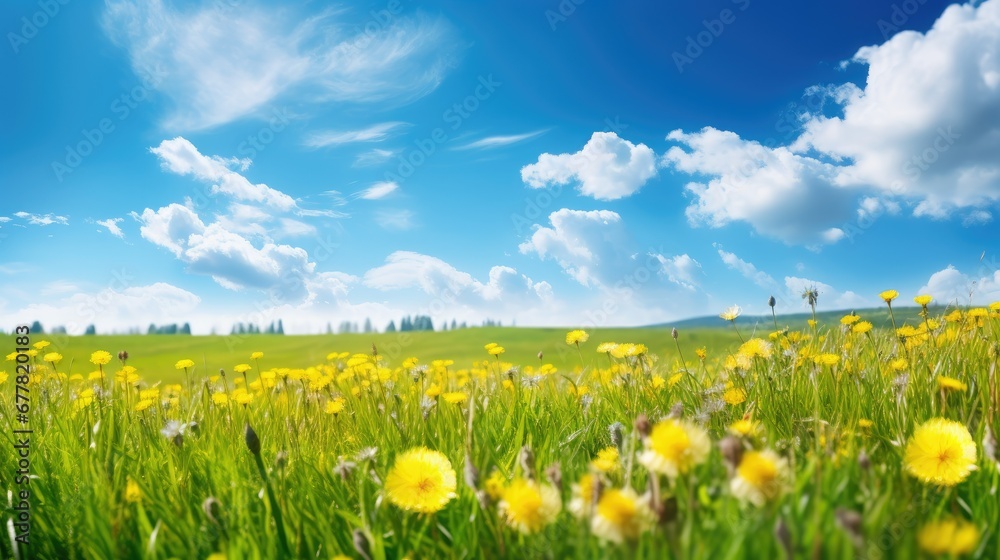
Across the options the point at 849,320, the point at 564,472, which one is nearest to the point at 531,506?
the point at 564,472

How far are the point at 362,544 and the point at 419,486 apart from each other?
256 millimetres

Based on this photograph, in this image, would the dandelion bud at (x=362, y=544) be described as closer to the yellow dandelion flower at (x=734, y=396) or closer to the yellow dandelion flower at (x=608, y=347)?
the yellow dandelion flower at (x=734, y=396)

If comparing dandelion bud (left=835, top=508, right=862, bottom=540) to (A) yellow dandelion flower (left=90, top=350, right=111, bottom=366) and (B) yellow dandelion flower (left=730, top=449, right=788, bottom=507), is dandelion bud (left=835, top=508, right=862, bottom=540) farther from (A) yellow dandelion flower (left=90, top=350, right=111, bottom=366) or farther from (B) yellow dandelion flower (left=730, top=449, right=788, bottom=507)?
(A) yellow dandelion flower (left=90, top=350, right=111, bottom=366)

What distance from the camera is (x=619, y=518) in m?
1.21

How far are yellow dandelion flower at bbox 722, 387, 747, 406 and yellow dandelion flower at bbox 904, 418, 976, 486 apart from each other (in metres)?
1.52

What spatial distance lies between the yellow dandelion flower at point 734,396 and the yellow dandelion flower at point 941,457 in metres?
1.52

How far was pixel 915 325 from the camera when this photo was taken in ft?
20.2

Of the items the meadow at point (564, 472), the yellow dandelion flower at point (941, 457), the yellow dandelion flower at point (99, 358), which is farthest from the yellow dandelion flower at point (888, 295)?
the yellow dandelion flower at point (99, 358)

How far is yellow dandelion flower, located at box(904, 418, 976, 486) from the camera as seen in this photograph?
5.88 feet

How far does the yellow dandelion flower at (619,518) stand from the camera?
47.6 inches

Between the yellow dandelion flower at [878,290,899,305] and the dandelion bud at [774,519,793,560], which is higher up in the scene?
the yellow dandelion flower at [878,290,899,305]

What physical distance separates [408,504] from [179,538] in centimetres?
91

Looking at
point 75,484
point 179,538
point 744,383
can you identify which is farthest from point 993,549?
point 75,484

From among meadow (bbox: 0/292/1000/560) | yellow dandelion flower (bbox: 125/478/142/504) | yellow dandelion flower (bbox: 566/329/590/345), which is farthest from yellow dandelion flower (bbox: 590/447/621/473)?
yellow dandelion flower (bbox: 566/329/590/345)
